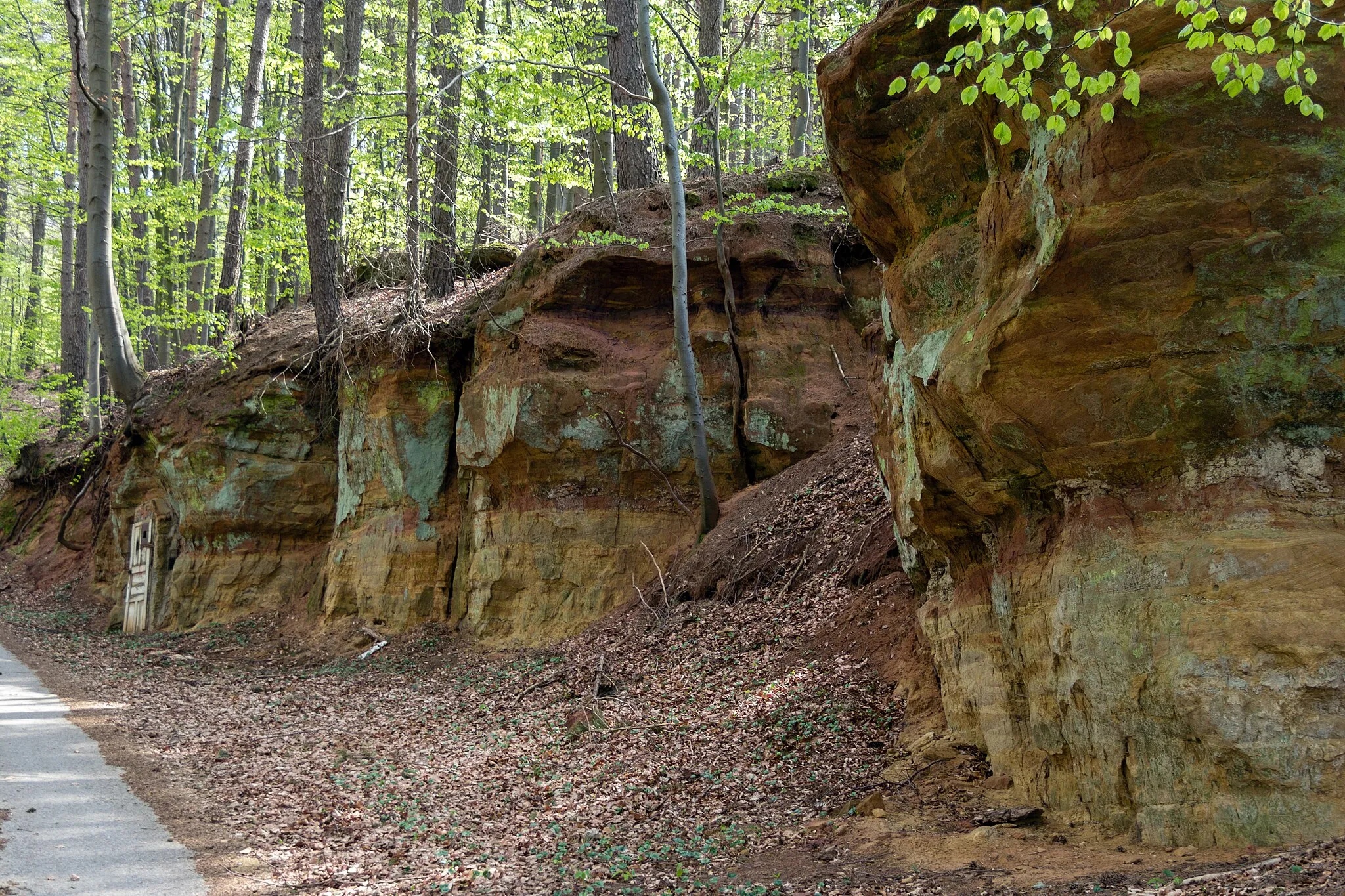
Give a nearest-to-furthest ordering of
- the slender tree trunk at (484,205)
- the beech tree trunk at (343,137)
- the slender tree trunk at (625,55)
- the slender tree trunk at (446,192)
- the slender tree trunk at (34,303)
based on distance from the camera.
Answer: the slender tree trunk at (625,55), the beech tree trunk at (343,137), the slender tree trunk at (446,192), the slender tree trunk at (484,205), the slender tree trunk at (34,303)

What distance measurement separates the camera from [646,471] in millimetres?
14102

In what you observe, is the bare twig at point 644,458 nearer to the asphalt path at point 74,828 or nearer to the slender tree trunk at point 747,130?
the slender tree trunk at point 747,130

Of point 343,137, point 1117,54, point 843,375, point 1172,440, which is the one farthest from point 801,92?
point 1172,440

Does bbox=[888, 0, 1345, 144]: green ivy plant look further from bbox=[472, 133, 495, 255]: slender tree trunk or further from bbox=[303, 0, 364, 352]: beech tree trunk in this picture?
bbox=[472, 133, 495, 255]: slender tree trunk

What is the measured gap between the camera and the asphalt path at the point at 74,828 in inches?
233

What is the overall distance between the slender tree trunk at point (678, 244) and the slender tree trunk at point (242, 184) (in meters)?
10.6

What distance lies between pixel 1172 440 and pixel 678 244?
8015 mm

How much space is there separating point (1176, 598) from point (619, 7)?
47.1ft

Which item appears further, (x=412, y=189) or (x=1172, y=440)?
(x=412, y=189)

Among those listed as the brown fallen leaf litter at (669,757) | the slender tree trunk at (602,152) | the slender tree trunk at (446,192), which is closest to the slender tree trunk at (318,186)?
the slender tree trunk at (446,192)

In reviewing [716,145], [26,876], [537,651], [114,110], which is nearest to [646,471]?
[537,651]

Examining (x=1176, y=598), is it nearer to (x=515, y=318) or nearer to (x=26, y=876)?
(x=26, y=876)

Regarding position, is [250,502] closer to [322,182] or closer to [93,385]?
[322,182]

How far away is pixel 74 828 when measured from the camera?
6922mm
